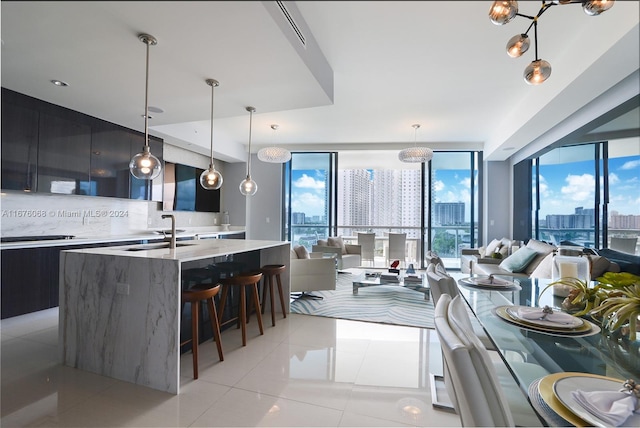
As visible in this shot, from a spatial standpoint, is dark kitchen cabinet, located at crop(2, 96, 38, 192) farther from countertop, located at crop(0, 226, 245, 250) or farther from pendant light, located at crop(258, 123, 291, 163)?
pendant light, located at crop(258, 123, 291, 163)

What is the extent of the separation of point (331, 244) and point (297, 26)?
4690 mm

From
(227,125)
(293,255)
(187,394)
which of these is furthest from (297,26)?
(227,125)

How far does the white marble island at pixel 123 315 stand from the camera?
80.6 inches

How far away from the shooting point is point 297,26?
6.68 feet

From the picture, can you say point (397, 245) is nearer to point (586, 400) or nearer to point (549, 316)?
point (549, 316)

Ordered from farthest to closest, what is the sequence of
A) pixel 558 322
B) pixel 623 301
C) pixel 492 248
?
1. pixel 492 248
2. pixel 558 322
3. pixel 623 301

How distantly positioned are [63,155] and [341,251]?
176 inches

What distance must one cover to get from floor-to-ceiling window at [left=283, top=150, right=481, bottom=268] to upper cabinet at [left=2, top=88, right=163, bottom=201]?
3.53 meters

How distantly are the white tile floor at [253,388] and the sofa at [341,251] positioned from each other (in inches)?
113

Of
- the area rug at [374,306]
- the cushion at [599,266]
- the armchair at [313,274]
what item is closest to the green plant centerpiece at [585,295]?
the area rug at [374,306]

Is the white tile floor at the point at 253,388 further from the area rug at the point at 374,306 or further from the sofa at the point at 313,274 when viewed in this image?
the sofa at the point at 313,274

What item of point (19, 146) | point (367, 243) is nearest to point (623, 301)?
point (19, 146)

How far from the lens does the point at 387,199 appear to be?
7.57 metres

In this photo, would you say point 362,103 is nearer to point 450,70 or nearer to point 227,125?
point 450,70
